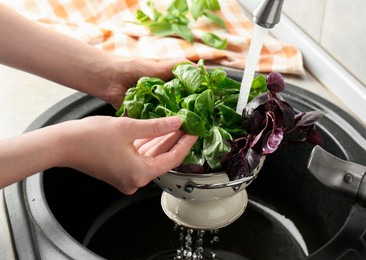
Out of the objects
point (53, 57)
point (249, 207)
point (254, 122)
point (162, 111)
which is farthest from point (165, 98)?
point (249, 207)

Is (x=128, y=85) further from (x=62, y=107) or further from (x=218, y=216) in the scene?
(x=218, y=216)

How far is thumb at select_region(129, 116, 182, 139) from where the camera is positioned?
70 centimetres

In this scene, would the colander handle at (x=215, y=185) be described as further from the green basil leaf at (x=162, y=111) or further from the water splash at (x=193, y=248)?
the water splash at (x=193, y=248)

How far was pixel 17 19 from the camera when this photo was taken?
906 mm

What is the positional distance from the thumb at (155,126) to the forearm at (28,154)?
0.31 feet

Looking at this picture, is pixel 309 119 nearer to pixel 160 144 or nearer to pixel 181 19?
pixel 160 144

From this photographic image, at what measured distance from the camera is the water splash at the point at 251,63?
2.35ft

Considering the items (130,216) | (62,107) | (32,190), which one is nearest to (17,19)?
(62,107)

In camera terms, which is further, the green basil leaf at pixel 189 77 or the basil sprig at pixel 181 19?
the basil sprig at pixel 181 19

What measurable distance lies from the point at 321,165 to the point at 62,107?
0.45 meters

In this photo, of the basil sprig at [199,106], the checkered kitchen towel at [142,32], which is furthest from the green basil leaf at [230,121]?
the checkered kitchen towel at [142,32]

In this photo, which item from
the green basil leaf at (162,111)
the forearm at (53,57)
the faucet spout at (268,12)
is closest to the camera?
the faucet spout at (268,12)

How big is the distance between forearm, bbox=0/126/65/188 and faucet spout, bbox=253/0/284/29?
275 mm

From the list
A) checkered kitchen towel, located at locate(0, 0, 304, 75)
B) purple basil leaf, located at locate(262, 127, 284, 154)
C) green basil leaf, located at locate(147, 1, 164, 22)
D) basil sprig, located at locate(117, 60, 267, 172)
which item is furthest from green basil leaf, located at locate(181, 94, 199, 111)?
green basil leaf, located at locate(147, 1, 164, 22)
